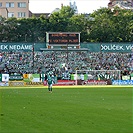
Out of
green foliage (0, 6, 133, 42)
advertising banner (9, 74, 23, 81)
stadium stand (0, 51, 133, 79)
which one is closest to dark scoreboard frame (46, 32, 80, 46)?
stadium stand (0, 51, 133, 79)

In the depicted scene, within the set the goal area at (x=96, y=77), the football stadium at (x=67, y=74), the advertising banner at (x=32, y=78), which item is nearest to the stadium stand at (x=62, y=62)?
the football stadium at (x=67, y=74)

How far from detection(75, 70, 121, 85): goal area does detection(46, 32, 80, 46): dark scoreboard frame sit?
29.6ft

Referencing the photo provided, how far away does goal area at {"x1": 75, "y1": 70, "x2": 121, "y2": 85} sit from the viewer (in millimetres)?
77938

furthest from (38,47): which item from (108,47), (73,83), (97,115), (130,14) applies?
(97,115)

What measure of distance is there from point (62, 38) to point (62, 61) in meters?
3.94

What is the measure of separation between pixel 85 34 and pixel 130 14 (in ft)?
37.3

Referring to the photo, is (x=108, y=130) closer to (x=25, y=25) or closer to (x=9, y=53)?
(x=9, y=53)

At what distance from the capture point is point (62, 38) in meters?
92.4

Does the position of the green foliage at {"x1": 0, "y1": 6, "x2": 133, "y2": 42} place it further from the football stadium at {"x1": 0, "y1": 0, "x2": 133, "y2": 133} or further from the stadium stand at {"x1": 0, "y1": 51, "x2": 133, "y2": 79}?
the stadium stand at {"x1": 0, "y1": 51, "x2": 133, "y2": 79}

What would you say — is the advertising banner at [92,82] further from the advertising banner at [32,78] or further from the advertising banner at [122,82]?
the advertising banner at [32,78]

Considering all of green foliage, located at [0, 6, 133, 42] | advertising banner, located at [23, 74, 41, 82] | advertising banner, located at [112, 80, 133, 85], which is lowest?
advertising banner, located at [112, 80, 133, 85]

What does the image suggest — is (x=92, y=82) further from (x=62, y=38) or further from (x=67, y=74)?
(x=62, y=38)

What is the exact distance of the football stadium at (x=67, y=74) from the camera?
66.7ft

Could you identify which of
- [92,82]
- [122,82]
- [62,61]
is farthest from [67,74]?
[62,61]
